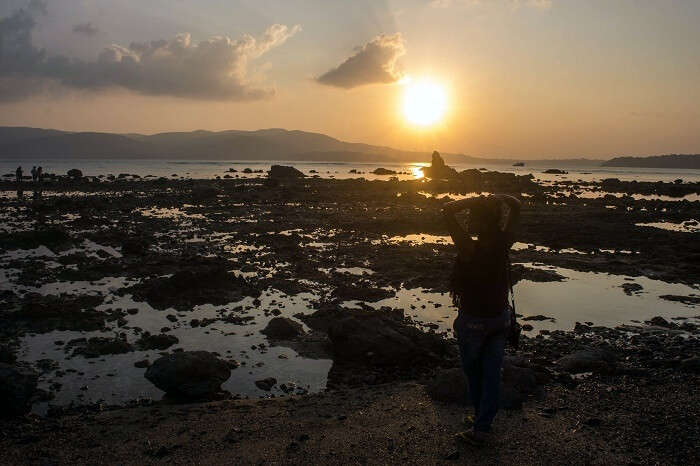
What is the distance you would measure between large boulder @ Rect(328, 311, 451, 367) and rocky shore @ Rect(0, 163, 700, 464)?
4 cm

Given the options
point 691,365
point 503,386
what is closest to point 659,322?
point 691,365

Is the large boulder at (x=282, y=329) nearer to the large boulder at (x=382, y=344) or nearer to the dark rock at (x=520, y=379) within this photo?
the large boulder at (x=382, y=344)

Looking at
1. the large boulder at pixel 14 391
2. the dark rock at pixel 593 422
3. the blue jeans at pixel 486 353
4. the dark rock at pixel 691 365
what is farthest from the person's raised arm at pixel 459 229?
the large boulder at pixel 14 391

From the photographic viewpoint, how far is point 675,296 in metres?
14.9

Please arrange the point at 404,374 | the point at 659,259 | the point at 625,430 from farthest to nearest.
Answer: the point at 659,259, the point at 404,374, the point at 625,430

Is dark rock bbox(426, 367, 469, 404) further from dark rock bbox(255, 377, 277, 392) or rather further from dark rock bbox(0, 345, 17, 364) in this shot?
dark rock bbox(0, 345, 17, 364)

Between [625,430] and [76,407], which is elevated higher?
[625,430]

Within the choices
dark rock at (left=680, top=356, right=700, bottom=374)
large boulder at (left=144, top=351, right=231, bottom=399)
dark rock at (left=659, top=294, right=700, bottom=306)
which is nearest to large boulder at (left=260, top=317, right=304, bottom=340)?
large boulder at (left=144, top=351, right=231, bottom=399)

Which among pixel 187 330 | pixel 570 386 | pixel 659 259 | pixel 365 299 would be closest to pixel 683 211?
pixel 659 259

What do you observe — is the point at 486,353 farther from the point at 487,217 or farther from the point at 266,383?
the point at 266,383

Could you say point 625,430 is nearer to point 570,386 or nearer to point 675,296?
point 570,386

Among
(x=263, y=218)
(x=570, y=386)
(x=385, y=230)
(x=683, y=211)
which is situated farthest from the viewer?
(x=683, y=211)

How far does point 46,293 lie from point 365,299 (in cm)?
945

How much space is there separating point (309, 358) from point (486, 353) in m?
4.74
